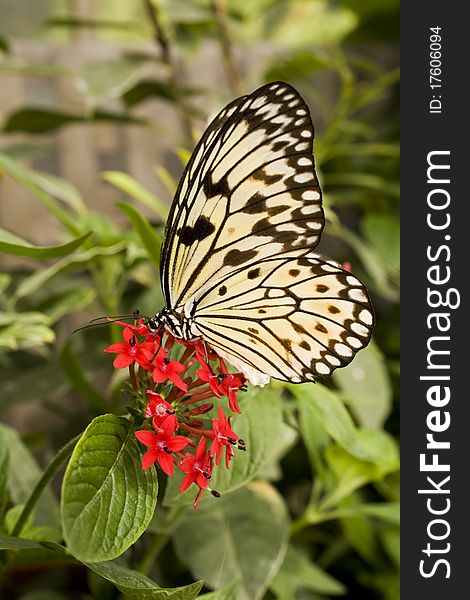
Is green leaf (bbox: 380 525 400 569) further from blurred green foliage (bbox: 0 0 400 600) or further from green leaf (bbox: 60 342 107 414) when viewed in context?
green leaf (bbox: 60 342 107 414)

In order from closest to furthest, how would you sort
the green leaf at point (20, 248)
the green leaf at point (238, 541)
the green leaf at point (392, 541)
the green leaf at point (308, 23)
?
1. the green leaf at point (20, 248)
2. the green leaf at point (238, 541)
3. the green leaf at point (392, 541)
4. the green leaf at point (308, 23)

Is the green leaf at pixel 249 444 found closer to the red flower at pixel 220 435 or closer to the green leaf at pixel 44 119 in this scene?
the red flower at pixel 220 435

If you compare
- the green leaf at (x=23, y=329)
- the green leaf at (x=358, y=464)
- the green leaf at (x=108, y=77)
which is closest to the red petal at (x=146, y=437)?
the green leaf at (x=23, y=329)

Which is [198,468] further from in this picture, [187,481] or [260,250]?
[260,250]

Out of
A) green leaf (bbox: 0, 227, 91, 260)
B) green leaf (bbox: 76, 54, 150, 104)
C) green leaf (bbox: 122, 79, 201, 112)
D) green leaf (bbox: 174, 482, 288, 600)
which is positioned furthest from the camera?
green leaf (bbox: 122, 79, 201, 112)

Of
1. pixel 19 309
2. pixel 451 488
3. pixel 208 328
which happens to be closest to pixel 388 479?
pixel 451 488

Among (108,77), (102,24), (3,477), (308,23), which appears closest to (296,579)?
(3,477)

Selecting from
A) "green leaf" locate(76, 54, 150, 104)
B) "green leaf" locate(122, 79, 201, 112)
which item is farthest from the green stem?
"green leaf" locate(122, 79, 201, 112)
